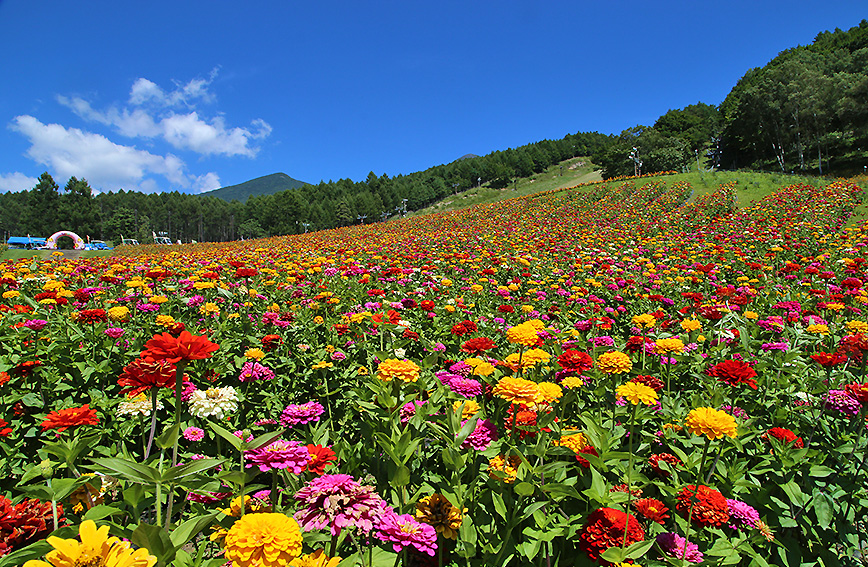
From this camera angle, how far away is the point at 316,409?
6.42ft

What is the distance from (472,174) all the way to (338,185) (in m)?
38.5

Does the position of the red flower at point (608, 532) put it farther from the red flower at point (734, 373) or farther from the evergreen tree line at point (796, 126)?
the evergreen tree line at point (796, 126)

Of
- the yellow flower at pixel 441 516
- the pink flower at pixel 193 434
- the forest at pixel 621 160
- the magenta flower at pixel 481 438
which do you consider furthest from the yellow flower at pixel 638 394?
the forest at pixel 621 160

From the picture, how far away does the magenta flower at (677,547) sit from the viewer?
58.8 inches

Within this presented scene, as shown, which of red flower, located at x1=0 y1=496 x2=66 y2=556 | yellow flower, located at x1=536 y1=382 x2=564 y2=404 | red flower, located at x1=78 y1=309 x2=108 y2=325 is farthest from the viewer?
red flower, located at x1=78 y1=309 x2=108 y2=325

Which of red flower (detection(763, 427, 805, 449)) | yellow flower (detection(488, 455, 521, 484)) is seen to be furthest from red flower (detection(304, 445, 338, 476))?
red flower (detection(763, 427, 805, 449))

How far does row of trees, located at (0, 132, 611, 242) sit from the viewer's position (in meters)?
66.7

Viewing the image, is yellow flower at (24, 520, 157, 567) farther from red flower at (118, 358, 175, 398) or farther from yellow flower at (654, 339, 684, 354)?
yellow flower at (654, 339, 684, 354)

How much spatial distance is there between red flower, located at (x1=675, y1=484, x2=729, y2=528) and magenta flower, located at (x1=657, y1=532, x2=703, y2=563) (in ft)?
0.37

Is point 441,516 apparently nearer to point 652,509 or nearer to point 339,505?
point 339,505

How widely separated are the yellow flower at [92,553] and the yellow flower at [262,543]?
0.17 m

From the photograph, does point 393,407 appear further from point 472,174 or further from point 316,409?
point 472,174

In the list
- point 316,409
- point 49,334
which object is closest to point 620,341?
point 316,409

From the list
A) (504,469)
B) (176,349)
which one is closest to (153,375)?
(176,349)
